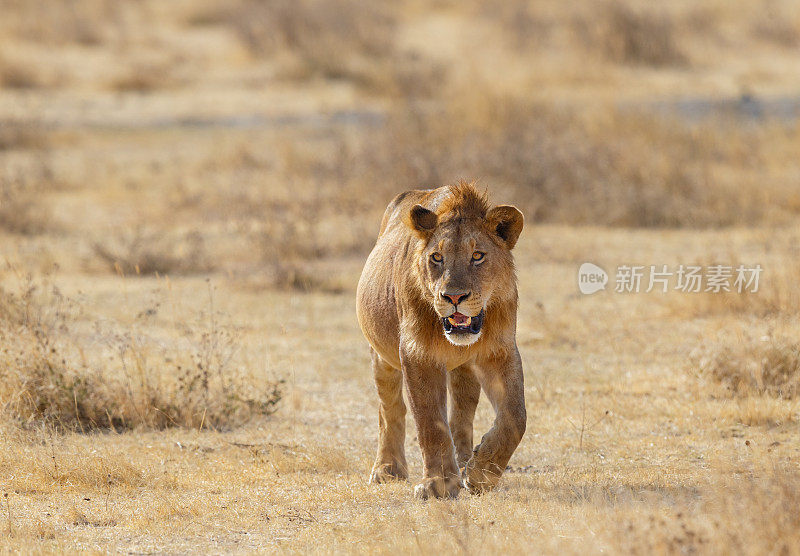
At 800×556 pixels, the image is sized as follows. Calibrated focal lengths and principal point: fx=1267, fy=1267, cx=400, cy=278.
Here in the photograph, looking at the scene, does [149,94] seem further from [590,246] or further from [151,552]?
[151,552]

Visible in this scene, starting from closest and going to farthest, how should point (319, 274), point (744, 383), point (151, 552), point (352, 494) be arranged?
point (151, 552) < point (352, 494) < point (744, 383) < point (319, 274)

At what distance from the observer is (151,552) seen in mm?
5863

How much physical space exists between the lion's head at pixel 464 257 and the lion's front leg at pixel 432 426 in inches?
10.4

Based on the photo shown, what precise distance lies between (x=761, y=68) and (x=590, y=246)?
13.9m

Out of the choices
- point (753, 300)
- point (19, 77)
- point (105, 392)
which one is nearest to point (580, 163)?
point (753, 300)

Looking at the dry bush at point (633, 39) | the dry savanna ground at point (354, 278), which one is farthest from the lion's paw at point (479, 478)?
the dry bush at point (633, 39)

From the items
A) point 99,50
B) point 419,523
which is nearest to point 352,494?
point 419,523

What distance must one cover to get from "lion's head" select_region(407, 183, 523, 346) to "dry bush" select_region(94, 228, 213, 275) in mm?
7460

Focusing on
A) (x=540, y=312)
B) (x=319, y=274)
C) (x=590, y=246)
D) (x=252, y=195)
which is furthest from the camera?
(x=252, y=195)

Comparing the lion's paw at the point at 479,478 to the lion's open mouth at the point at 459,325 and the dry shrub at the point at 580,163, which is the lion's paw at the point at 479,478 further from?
the dry shrub at the point at 580,163

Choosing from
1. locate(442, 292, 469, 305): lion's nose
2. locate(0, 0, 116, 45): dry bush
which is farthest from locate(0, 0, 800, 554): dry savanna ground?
locate(0, 0, 116, 45): dry bush

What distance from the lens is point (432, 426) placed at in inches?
246

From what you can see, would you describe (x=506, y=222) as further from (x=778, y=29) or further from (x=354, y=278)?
(x=778, y=29)

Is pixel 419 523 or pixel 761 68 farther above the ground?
pixel 761 68
